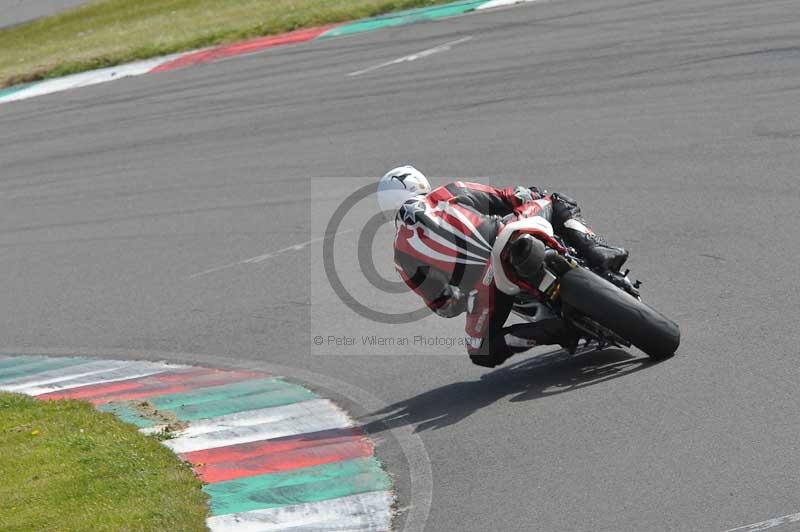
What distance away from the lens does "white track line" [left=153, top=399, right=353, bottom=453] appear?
8.14 meters

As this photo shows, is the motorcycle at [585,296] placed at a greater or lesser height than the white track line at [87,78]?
greater

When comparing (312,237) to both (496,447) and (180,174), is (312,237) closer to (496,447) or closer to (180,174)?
(180,174)

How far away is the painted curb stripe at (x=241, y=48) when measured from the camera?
69.6 feet

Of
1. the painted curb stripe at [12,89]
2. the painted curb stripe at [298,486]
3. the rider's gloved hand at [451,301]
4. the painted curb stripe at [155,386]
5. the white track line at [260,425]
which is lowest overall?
the painted curb stripe at [155,386]

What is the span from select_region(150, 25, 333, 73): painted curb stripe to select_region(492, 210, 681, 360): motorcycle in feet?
45.9

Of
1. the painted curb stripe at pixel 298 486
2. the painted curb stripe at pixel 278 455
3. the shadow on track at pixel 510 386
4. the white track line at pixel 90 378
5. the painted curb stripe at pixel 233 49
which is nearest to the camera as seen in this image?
the painted curb stripe at pixel 298 486

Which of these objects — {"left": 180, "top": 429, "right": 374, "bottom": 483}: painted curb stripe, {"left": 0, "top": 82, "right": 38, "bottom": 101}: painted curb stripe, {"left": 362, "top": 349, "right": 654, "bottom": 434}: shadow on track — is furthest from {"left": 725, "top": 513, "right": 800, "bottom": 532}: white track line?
{"left": 0, "top": 82, "right": 38, "bottom": 101}: painted curb stripe

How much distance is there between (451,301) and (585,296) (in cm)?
105

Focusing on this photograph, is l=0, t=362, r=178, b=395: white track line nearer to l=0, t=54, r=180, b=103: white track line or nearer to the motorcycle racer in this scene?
the motorcycle racer

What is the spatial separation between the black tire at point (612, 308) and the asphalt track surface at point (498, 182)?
0.87 feet

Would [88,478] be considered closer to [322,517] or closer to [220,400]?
[322,517]

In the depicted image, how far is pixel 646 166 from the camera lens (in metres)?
12.8

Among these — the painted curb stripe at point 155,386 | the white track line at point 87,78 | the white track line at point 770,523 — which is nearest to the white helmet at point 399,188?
the painted curb stripe at point 155,386

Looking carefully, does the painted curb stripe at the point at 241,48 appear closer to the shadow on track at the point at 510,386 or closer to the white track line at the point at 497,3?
the white track line at the point at 497,3
